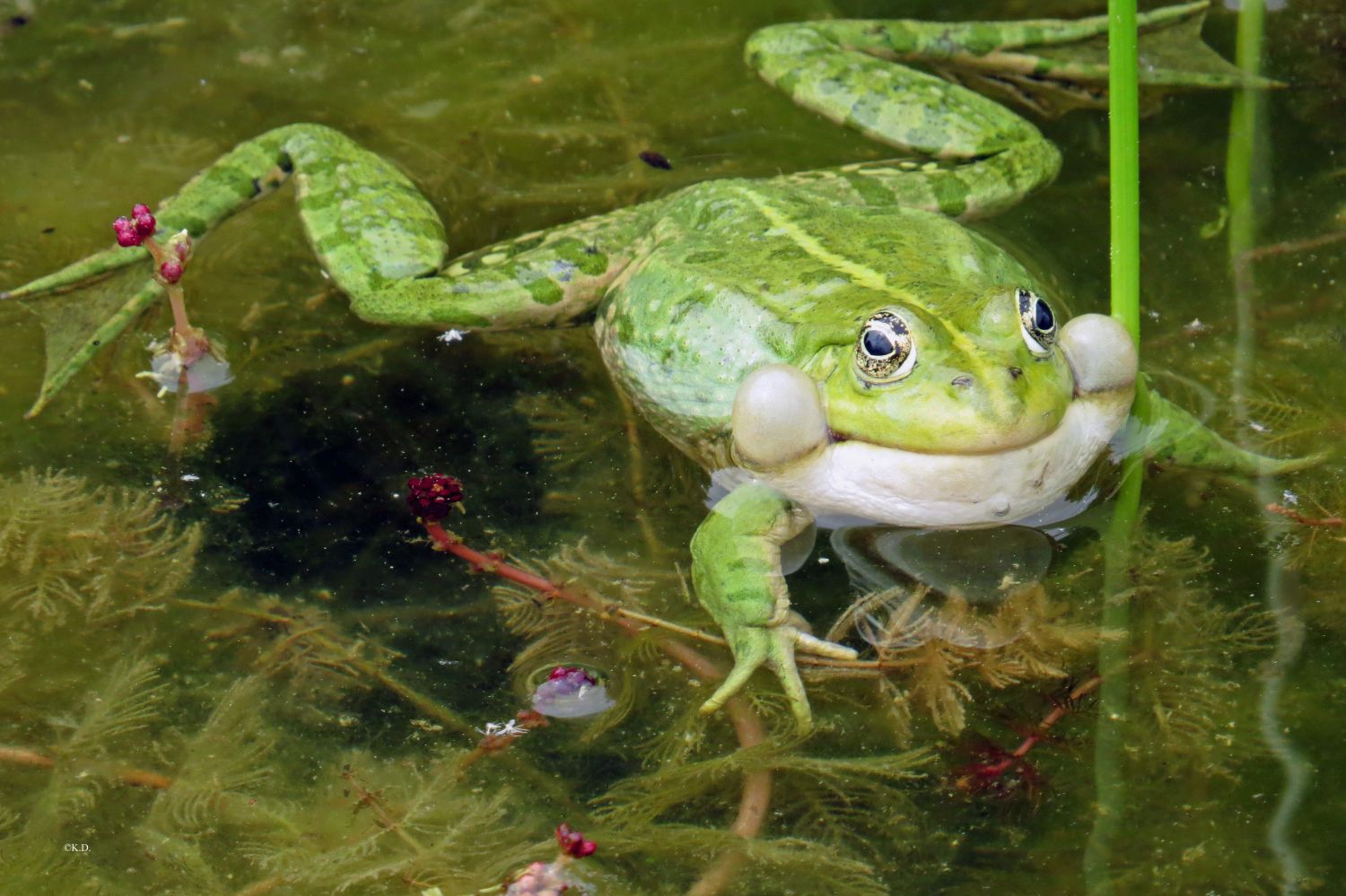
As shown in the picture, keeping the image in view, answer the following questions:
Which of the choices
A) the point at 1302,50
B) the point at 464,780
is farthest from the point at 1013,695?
the point at 1302,50

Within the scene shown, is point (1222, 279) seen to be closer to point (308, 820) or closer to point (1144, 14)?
point (1144, 14)

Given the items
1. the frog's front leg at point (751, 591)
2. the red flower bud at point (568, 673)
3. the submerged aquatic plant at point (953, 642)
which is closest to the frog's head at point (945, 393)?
the frog's front leg at point (751, 591)

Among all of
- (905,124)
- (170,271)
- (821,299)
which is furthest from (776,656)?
(905,124)

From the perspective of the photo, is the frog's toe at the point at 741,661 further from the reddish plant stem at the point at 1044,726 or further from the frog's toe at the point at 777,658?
the reddish plant stem at the point at 1044,726

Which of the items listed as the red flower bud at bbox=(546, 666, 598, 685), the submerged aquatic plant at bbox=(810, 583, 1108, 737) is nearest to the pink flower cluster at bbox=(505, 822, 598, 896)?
the red flower bud at bbox=(546, 666, 598, 685)

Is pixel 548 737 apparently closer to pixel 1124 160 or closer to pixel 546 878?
pixel 546 878

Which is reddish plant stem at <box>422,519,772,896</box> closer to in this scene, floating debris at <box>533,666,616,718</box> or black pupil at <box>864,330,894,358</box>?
floating debris at <box>533,666,616,718</box>
